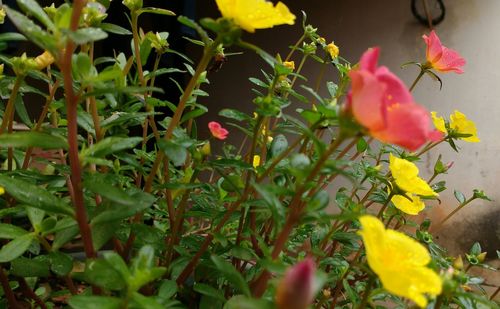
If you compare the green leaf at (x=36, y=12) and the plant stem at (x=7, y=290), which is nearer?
the green leaf at (x=36, y=12)

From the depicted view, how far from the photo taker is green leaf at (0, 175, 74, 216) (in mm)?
448

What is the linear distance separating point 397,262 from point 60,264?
0.35 metres

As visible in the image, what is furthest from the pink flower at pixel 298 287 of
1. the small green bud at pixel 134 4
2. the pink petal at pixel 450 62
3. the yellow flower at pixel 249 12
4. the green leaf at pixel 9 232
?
the pink petal at pixel 450 62

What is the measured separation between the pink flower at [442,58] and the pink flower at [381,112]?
47 centimetres

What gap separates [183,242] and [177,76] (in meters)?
1.28

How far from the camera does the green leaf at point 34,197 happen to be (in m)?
0.45

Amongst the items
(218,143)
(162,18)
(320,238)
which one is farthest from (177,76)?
(320,238)

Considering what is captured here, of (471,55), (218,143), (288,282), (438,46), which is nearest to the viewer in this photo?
(288,282)

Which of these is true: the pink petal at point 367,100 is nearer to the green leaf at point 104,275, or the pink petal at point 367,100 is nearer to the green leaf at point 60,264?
the green leaf at point 104,275

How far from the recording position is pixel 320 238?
700mm

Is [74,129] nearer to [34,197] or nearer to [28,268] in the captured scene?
[34,197]

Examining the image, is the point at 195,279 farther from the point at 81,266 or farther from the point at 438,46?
the point at 438,46

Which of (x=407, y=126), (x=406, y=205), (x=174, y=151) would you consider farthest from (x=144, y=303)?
A: (x=406, y=205)

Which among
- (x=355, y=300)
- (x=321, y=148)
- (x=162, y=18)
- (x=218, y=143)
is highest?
(x=321, y=148)
